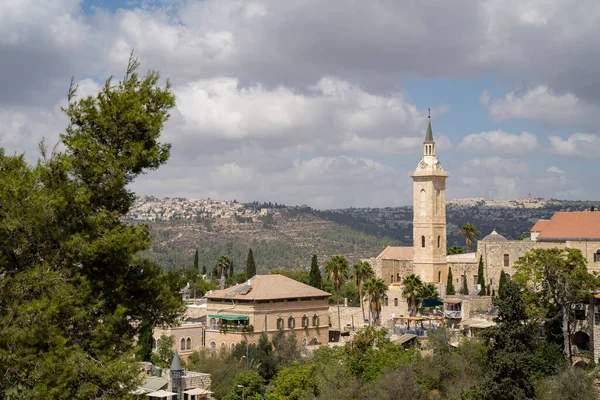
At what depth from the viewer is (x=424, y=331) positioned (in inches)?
1839

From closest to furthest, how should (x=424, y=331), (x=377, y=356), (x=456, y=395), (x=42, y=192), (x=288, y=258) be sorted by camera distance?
(x=42, y=192) < (x=456, y=395) < (x=377, y=356) < (x=424, y=331) < (x=288, y=258)

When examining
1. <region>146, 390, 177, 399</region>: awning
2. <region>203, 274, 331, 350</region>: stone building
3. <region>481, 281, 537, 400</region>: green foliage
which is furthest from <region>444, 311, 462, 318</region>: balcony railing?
<region>146, 390, 177, 399</region>: awning

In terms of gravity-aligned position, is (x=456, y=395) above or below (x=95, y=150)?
below

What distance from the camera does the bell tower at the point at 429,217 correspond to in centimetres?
6369

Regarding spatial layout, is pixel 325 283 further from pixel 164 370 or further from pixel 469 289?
pixel 164 370

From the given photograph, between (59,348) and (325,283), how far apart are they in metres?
58.4

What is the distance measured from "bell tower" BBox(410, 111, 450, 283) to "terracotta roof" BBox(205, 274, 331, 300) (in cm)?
1409

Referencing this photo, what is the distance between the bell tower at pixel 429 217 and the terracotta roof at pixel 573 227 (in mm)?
9393

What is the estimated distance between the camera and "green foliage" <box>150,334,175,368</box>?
4391 centimetres

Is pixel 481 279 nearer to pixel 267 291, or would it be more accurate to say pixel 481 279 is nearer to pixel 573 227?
pixel 573 227

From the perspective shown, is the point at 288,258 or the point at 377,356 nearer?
the point at 377,356

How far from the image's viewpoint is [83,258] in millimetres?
13719

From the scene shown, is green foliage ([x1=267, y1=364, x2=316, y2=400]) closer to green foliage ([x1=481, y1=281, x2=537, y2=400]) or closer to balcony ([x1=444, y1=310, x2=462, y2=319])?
green foliage ([x1=481, y1=281, x2=537, y2=400])

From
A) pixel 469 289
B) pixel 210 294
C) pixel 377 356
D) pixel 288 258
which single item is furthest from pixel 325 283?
pixel 288 258
